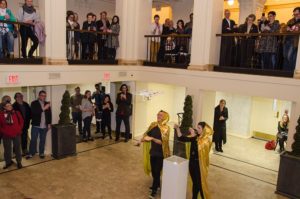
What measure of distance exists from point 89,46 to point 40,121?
277cm

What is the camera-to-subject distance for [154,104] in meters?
12.4

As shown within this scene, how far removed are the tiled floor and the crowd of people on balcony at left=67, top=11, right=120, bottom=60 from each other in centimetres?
300

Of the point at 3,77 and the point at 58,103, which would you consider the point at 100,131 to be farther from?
the point at 3,77

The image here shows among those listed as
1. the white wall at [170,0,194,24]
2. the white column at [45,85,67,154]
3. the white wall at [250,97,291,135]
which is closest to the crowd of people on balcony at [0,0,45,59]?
the white column at [45,85,67,154]

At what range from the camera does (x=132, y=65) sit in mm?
10242

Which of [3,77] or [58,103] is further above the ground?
[3,77]

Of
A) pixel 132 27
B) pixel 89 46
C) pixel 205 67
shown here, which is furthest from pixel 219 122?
pixel 89 46

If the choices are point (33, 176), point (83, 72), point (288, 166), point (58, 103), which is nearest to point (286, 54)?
point (288, 166)

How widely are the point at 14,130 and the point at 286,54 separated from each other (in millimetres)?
6937

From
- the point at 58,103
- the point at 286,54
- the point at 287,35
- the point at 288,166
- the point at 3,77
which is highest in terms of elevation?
the point at 287,35

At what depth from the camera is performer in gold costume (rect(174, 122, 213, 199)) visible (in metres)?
5.68

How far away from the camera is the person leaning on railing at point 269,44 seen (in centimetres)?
757

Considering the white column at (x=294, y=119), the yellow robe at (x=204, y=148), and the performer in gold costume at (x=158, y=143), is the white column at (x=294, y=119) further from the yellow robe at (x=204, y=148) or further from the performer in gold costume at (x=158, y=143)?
the performer in gold costume at (x=158, y=143)

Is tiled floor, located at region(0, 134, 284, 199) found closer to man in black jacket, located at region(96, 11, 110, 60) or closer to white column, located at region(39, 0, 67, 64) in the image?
white column, located at region(39, 0, 67, 64)
